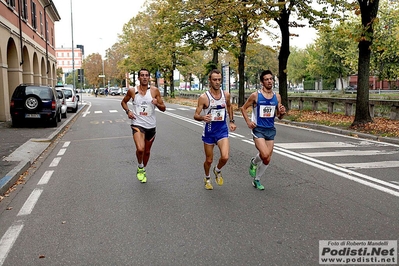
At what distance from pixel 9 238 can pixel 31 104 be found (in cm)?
1232

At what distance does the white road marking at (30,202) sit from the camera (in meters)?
5.36

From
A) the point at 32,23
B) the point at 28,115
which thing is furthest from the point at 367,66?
the point at 32,23

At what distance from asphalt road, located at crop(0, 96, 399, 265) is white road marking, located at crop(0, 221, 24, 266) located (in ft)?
0.06

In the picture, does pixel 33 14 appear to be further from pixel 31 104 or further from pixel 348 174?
pixel 348 174

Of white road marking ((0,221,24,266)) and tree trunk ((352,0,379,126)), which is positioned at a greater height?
tree trunk ((352,0,379,126))

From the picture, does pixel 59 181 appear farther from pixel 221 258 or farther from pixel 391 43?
pixel 391 43

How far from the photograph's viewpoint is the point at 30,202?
582 cm

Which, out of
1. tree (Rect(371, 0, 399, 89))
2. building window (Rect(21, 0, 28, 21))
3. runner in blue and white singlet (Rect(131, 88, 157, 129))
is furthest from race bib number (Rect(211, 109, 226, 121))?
tree (Rect(371, 0, 399, 89))

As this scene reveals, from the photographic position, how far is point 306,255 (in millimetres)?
3822

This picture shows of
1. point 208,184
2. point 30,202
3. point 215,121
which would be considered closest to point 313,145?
point 208,184

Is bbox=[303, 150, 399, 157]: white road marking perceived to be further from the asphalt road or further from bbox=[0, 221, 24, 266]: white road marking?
bbox=[0, 221, 24, 266]: white road marking

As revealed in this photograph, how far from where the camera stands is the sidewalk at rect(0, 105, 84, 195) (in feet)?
24.1

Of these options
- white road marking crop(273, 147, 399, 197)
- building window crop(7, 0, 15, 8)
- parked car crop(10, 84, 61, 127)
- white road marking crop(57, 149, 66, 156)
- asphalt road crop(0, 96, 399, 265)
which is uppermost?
building window crop(7, 0, 15, 8)

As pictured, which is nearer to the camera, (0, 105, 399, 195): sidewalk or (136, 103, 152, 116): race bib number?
(136, 103, 152, 116): race bib number
